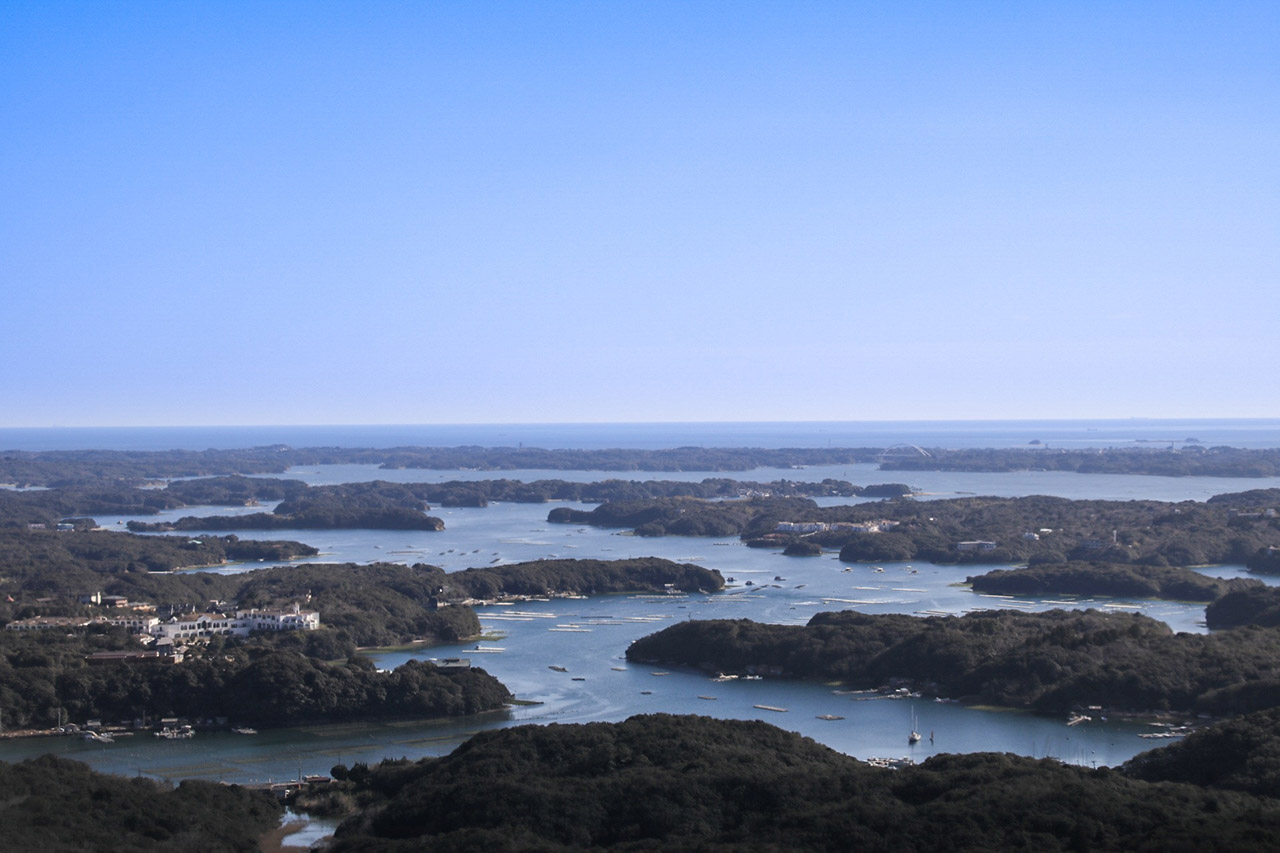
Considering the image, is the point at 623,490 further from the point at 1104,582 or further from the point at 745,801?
the point at 745,801

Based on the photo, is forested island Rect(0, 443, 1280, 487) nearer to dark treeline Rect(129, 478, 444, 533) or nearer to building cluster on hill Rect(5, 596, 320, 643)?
dark treeline Rect(129, 478, 444, 533)

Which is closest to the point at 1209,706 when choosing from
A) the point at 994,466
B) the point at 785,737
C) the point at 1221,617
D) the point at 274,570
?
the point at 785,737

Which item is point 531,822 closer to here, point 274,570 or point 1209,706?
point 1209,706

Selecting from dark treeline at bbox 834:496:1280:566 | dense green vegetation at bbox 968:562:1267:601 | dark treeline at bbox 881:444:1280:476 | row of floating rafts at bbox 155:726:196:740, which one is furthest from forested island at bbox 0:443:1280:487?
row of floating rafts at bbox 155:726:196:740

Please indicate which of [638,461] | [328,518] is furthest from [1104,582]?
[638,461]

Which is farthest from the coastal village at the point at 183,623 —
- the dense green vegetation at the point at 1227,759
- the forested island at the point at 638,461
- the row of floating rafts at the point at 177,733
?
the forested island at the point at 638,461

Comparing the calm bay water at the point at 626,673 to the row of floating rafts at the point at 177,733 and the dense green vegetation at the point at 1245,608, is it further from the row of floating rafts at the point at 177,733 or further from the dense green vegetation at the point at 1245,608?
the dense green vegetation at the point at 1245,608
